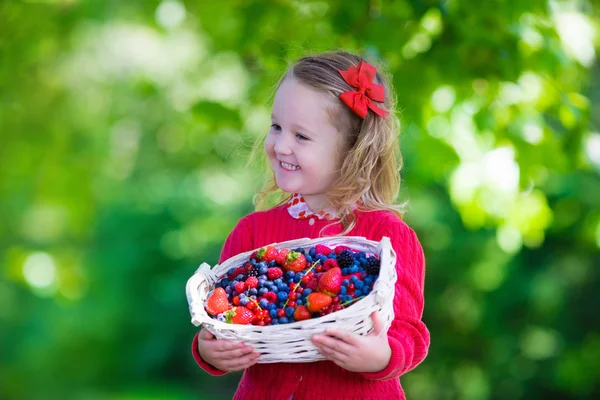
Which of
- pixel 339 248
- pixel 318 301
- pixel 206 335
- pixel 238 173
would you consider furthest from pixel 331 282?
pixel 238 173

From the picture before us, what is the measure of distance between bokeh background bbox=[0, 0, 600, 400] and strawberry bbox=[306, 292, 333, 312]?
3.42ft

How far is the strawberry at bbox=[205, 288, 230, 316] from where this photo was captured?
1.61 m

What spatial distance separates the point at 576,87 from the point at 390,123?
2.09 meters

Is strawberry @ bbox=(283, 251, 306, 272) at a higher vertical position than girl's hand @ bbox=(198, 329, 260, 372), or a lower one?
higher

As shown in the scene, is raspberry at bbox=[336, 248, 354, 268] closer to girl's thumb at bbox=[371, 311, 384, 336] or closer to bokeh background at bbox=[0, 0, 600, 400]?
girl's thumb at bbox=[371, 311, 384, 336]

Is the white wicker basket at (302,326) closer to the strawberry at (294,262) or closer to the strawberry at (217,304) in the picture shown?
the strawberry at (217,304)

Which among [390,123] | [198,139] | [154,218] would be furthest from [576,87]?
[154,218]

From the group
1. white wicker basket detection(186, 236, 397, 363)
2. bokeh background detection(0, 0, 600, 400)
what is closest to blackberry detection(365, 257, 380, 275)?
white wicker basket detection(186, 236, 397, 363)

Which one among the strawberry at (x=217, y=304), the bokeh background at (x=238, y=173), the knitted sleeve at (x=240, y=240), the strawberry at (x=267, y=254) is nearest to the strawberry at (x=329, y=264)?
the strawberry at (x=267, y=254)

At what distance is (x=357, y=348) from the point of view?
1.55 meters

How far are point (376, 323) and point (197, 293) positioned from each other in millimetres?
377

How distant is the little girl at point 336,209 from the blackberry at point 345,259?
143 mm

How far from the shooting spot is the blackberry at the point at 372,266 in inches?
63.9

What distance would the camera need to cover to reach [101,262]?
7.32 m
